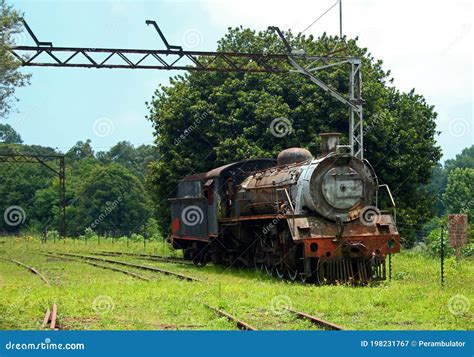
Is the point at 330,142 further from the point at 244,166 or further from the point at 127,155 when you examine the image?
the point at 127,155

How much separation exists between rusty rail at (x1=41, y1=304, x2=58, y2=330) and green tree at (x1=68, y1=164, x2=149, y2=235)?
51053 mm

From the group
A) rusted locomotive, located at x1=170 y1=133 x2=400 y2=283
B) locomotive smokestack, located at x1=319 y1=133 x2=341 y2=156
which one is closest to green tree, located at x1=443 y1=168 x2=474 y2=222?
rusted locomotive, located at x1=170 y1=133 x2=400 y2=283

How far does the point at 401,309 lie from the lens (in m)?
11.6

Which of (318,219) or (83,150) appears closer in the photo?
(318,219)

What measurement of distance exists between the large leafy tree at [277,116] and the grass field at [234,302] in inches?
454

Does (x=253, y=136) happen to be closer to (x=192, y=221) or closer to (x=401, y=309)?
(x=192, y=221)

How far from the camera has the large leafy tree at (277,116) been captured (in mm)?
29000

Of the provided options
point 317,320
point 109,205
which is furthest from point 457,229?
point 109,205

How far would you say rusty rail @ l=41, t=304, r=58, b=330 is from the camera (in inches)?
385

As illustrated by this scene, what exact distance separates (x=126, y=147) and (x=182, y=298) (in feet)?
316

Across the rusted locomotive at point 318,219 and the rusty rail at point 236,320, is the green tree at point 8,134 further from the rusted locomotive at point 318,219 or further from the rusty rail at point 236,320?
the rusty rail at point 236,320

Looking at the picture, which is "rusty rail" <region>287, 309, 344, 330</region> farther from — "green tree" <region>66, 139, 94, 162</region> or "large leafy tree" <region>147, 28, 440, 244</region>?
"green tree" <region>66, 139, 94, 162</region>

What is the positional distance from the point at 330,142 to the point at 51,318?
880 centimetres

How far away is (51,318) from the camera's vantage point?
418 inches
